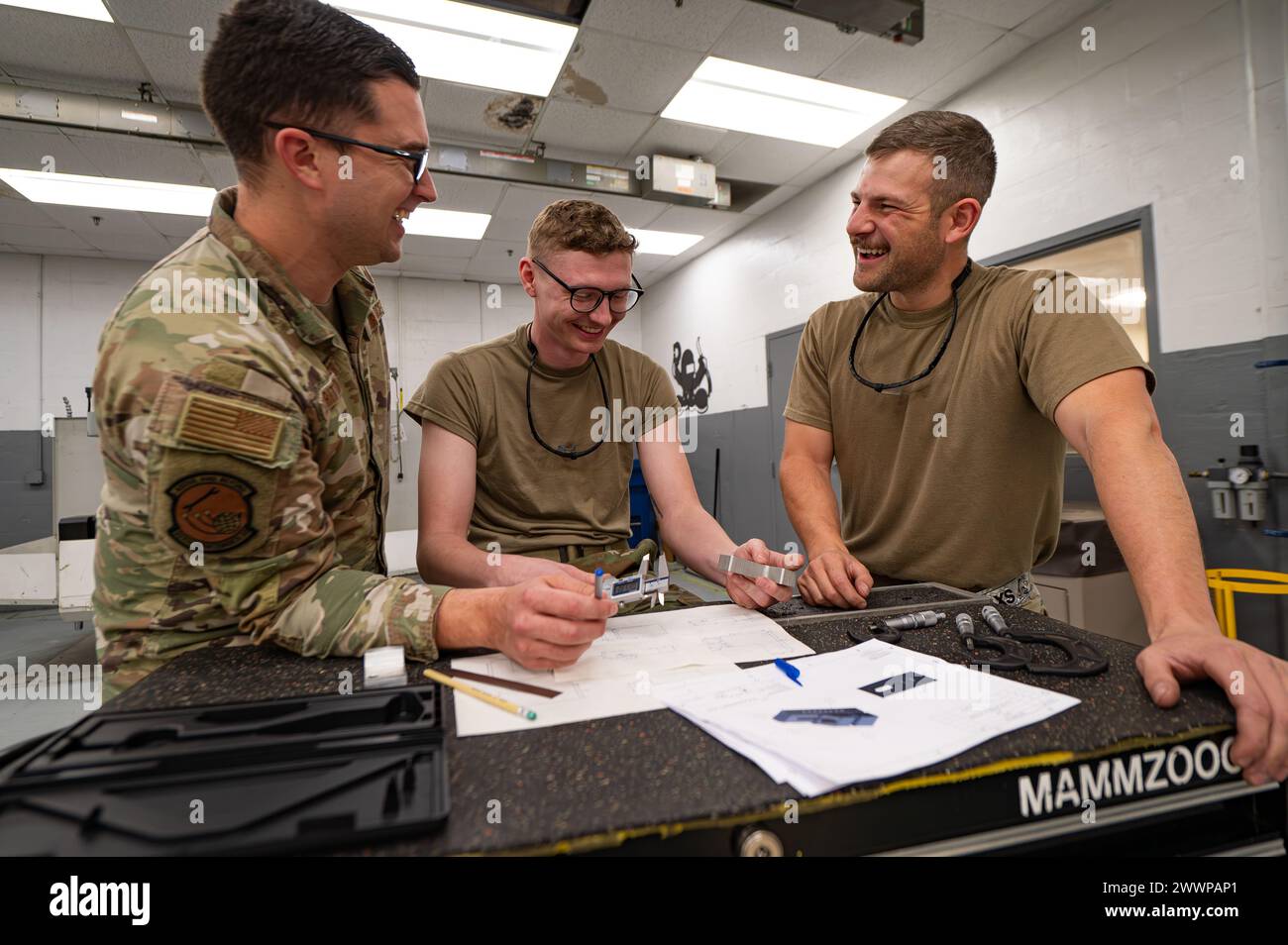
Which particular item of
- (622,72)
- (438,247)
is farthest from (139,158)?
(622,72)

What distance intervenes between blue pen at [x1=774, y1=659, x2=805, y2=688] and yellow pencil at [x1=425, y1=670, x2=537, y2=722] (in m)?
0.29

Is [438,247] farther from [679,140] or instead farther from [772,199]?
[772,199]

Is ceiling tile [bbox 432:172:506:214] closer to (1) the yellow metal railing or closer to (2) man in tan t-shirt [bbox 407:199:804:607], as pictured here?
(2) man in tan t-shirt [bbox 407:199:804:607]

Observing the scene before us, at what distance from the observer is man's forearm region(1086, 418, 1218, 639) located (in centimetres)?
83

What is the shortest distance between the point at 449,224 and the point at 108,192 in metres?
2.26

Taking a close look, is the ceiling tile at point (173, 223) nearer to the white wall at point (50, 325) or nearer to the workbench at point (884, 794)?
the white wall at point (50, 325)

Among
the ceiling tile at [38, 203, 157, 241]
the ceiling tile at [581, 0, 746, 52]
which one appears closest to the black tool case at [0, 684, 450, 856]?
the ceiling tile at [581, 0, 746, 52]

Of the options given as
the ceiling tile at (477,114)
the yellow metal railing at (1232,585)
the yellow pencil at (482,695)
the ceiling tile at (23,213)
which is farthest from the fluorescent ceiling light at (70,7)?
the yellow metal railing at (1232,585)

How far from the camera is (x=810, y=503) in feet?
4.88

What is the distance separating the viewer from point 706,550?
152cm

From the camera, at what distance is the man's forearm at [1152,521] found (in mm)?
828

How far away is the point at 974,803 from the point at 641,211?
5.18 meters
